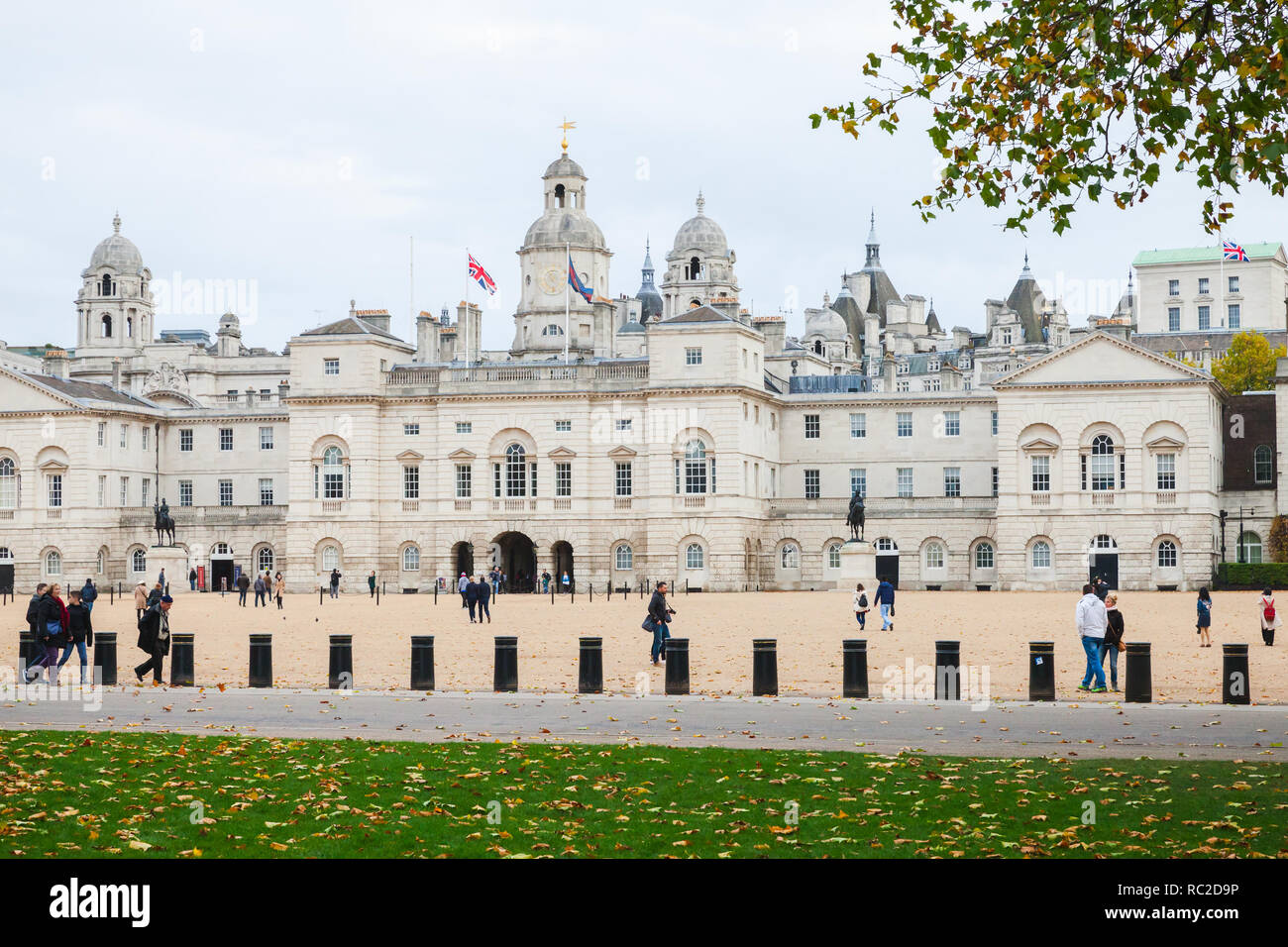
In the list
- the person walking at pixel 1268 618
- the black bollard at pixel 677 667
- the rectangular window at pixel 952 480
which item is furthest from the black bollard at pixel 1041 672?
the rectangular window at pixel 952 480

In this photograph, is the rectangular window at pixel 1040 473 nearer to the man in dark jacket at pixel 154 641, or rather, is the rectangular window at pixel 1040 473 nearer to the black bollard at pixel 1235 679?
the black bollard at pixel 1235 679

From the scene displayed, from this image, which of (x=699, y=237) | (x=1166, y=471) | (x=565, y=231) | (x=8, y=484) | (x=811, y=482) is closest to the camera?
(x=1166, y=471)

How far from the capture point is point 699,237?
129m

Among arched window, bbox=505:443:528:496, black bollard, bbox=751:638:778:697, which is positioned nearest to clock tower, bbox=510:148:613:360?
arched window, bbox=505:443:528:496

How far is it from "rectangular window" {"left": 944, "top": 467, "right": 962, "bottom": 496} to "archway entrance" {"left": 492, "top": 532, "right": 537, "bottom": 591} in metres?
21.7

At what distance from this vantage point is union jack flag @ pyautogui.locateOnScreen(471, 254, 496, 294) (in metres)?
91.7

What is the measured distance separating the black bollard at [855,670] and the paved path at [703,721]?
657 mm

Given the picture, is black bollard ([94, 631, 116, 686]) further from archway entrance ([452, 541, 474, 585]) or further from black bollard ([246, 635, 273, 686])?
archway entrance ([452, 541, 474, 585])

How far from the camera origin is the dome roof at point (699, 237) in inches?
5064

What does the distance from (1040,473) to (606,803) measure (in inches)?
2814

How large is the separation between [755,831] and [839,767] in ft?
12.3

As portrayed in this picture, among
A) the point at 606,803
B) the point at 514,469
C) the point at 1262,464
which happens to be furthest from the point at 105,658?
the point at 1262,464

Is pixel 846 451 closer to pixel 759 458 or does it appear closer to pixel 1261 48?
pixel 759 458

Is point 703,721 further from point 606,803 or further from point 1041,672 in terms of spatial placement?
point 606,803
